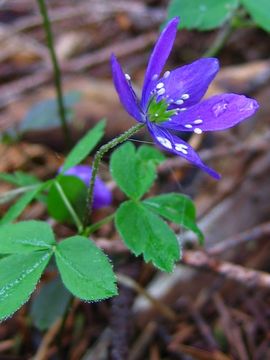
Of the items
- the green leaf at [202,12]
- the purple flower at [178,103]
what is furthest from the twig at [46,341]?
the green leaf at [202,12]

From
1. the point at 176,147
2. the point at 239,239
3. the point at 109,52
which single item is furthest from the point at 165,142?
the point at 109,52

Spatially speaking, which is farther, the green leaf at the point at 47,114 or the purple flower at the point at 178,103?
the green leaf at the point at 47,114

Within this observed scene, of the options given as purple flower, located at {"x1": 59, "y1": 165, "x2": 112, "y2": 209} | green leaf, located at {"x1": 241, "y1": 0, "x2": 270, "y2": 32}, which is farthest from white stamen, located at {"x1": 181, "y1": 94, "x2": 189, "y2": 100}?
green leaf, located at {"x1": 241, "y1": 0, "x2": 270, "y2": 32}

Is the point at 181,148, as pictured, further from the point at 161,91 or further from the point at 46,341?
the point at 46,341

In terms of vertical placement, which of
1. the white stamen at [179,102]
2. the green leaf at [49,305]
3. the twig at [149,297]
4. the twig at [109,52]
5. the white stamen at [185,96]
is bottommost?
the twig at [149,297]

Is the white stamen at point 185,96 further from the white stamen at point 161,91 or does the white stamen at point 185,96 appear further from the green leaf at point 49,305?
the green leaf at point 49,305

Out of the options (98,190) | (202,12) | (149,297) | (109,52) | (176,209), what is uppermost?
(202,12)
